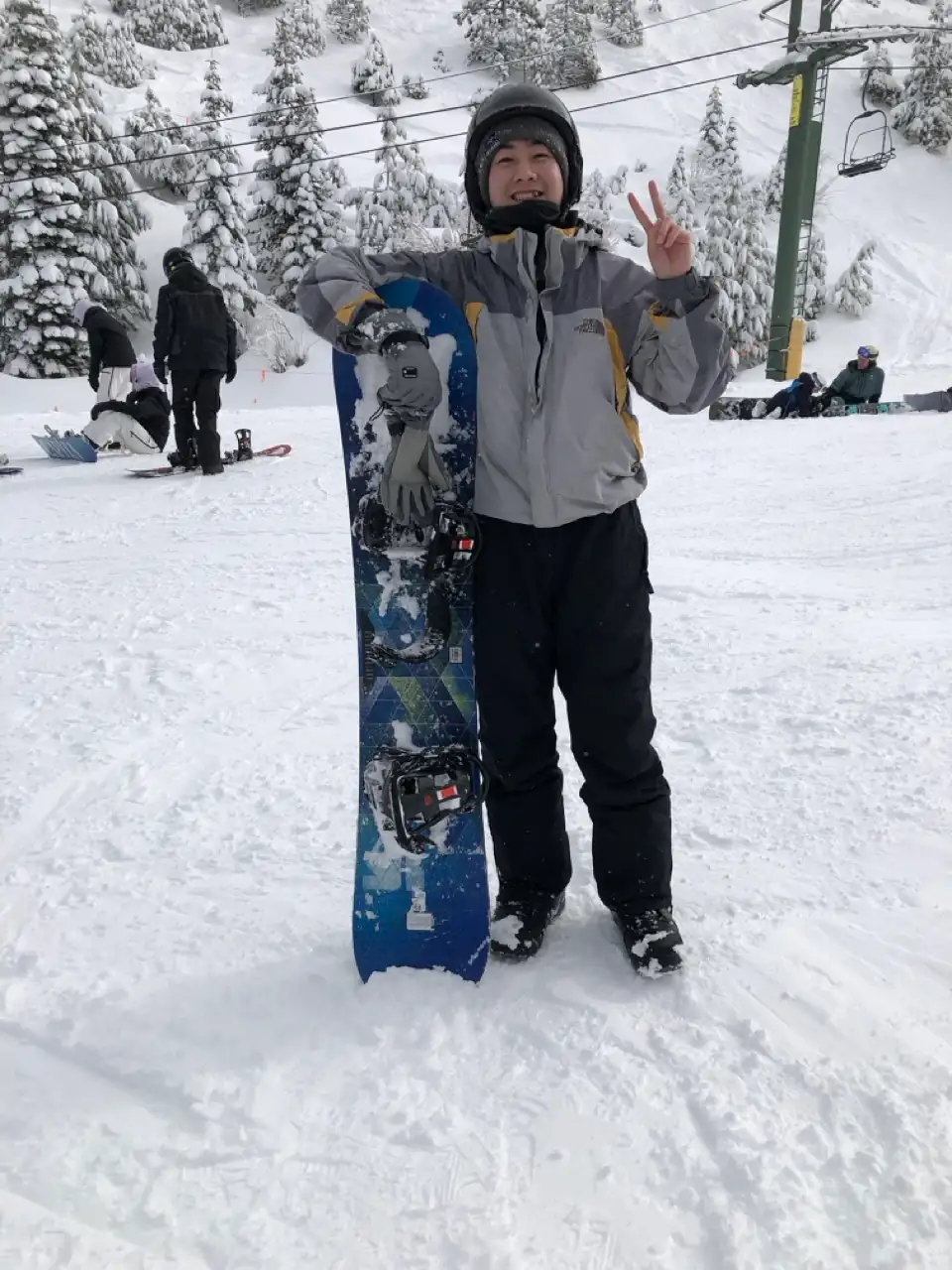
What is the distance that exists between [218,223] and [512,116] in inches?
918

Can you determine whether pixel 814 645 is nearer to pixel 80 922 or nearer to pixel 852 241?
pixel 80 922

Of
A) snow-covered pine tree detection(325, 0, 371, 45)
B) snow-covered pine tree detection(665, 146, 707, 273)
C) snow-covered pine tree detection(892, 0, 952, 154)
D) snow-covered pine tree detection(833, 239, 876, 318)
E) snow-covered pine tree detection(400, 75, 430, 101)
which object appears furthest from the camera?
snow-covered pine tree detection(325, 0, 371, 45)

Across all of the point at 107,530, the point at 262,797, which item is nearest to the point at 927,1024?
the point at 262,797

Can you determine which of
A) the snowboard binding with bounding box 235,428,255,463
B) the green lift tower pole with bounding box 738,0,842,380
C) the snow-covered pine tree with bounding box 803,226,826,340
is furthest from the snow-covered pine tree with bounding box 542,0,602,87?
the snowboard binding with bounding box 235,428,255,463

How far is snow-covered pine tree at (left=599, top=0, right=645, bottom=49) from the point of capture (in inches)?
1650

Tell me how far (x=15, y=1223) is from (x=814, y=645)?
3.15m

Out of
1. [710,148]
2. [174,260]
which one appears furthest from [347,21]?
[174,260]

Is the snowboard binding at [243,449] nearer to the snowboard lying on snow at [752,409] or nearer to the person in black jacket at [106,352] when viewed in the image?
the person in black jacket at [106,352]

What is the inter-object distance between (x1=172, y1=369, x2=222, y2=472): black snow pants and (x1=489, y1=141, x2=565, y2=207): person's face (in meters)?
5.79

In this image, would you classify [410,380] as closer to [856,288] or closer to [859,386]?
[859,386]

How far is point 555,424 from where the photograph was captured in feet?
5.32

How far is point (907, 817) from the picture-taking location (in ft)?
7.52

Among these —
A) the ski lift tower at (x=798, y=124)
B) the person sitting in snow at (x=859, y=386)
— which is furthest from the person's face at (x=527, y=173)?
the ski lift tower at (x=798, y=124)

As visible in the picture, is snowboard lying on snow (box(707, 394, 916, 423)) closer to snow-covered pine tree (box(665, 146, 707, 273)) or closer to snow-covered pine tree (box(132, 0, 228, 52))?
snow-covered pine tree (box(665, 146, 707, 273))
